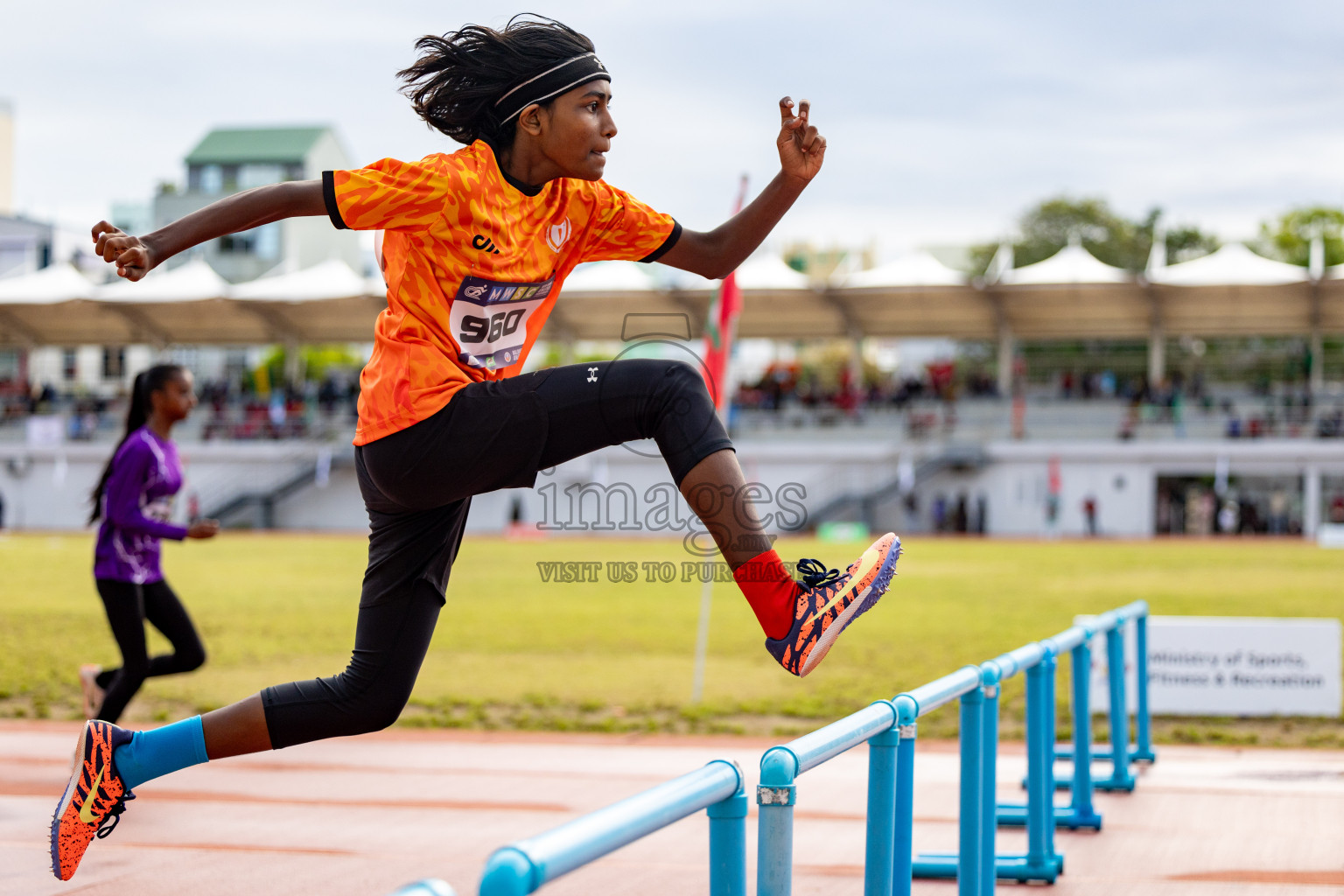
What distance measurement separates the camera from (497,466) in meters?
3.15

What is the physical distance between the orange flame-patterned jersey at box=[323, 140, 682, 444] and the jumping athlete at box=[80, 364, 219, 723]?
12.1 feet

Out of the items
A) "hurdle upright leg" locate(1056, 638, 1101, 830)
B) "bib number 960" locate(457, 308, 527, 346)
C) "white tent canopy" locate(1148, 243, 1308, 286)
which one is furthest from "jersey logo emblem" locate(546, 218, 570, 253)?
"white tent canopy" locate(1148, 243, 1308, 286)

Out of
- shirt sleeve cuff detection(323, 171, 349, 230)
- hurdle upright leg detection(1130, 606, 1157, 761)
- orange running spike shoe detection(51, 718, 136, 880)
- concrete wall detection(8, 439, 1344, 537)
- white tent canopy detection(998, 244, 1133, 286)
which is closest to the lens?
shirt sleeve cuff detection(323, 171, 349, 230)

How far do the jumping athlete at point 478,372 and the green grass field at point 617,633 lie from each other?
220 inches

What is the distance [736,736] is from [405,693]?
17.7 ft

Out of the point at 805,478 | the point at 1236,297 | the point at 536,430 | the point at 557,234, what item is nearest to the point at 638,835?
the point at 536,430

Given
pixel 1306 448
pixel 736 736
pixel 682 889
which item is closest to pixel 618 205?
pixel 682 889

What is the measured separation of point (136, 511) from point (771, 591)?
4.68 metres

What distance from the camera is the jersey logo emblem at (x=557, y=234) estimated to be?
3.42 metres

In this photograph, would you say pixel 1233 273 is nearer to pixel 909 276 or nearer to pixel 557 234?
pixel 909 276

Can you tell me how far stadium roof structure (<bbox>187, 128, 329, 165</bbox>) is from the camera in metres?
70.8

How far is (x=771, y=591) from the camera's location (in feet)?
10.3

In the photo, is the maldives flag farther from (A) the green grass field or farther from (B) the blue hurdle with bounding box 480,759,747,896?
(B) the blue hurdle with bounding box 480,759,747,896

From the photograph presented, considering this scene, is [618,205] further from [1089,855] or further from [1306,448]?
[1306,448]
